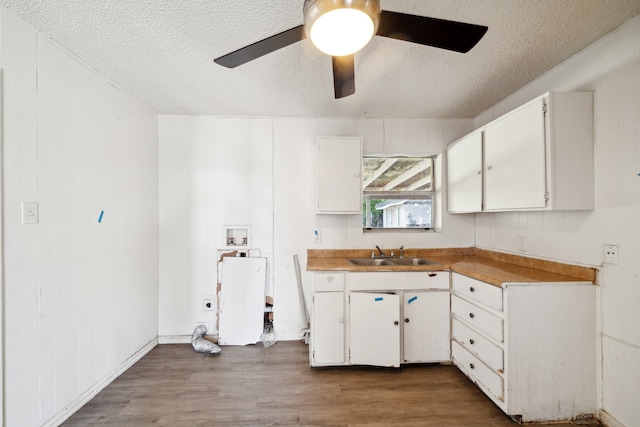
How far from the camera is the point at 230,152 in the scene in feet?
8.89

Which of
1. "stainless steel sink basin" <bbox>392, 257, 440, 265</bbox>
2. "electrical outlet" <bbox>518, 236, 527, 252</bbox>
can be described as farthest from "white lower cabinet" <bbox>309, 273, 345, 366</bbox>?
"electrical outlet" <bbox>518, 236, 527, 252</bbox>

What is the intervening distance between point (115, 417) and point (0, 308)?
978mm

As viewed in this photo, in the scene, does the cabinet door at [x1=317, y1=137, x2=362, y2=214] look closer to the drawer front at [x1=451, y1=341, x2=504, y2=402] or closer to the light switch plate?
the drawer front at [x1=451, y1=341, x2=504, y2=402]

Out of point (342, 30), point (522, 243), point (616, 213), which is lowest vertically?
point (522, 243)

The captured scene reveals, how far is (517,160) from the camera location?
1792 mm

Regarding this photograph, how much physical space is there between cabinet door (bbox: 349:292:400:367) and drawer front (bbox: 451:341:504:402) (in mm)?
507

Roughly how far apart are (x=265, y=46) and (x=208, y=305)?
2478 millimetres

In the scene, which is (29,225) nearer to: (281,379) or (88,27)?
(88,27)

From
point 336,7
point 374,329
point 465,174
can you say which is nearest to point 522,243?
point 465,174

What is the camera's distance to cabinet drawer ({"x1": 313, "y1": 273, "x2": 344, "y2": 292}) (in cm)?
213

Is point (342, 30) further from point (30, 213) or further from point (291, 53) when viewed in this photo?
point (30, 213)

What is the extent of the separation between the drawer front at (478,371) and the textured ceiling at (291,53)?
2174 millimetres

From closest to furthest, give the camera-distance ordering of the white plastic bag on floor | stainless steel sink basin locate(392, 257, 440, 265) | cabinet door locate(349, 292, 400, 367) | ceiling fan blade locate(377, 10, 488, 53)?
ceiling fan blade locate(377, 10, 488, 53), cabinet door locate(349, 292, 400, 367), the white plastic bag on floor, stainless steel sink basin locate(392, 257, 440, 265)

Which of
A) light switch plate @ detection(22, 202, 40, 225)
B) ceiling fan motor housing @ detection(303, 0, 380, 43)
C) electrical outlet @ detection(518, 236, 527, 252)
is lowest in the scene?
electrical outlet @ detection(518, 236, 527, 252)
